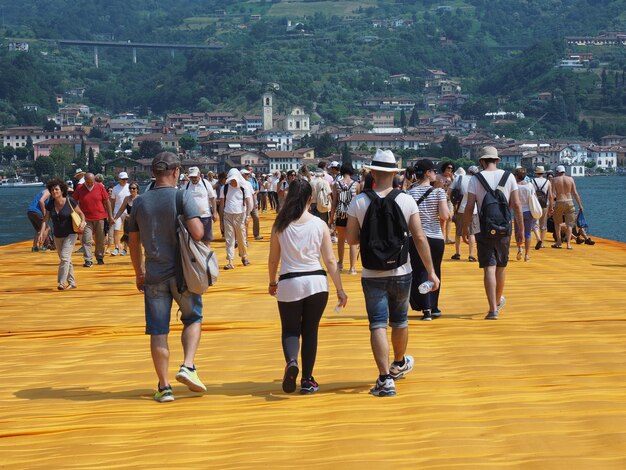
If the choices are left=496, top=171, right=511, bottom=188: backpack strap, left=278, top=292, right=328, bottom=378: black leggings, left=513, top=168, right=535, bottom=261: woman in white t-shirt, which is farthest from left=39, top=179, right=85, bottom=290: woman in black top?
left=278, top=292, right=328, bottom=378: black leggings

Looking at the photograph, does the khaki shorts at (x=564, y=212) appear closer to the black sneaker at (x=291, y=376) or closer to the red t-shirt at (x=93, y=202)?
the red t-shirt at (x=93, y=202)

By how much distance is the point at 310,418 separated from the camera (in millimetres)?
7414

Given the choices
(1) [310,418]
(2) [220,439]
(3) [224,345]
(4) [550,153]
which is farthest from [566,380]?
(4) [550,153]

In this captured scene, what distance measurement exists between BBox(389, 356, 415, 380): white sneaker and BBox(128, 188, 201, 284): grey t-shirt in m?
1.58

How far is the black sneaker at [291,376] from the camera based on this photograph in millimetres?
7891

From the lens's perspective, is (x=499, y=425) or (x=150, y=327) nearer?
(x=499, y=425)

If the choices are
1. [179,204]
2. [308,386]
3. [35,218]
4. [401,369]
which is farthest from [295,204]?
[35,218]

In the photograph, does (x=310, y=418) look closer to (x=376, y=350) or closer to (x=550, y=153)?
(x=376, y=350)

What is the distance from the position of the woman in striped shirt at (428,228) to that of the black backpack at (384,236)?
3252mm

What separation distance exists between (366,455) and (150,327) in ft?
6.43

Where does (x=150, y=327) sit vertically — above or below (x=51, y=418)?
above

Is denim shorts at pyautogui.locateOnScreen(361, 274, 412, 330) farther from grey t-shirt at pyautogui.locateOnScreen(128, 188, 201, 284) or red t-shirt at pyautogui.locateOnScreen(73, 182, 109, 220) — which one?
red t-shirt at pyautogui.locateOnScreen(73, 182, 109, 220)

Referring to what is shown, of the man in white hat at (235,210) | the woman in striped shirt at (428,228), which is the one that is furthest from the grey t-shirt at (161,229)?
the man in white hat at (235,210)

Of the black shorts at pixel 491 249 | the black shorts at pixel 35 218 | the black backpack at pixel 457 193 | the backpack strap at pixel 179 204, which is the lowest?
the black shorts at pixel 35 218
